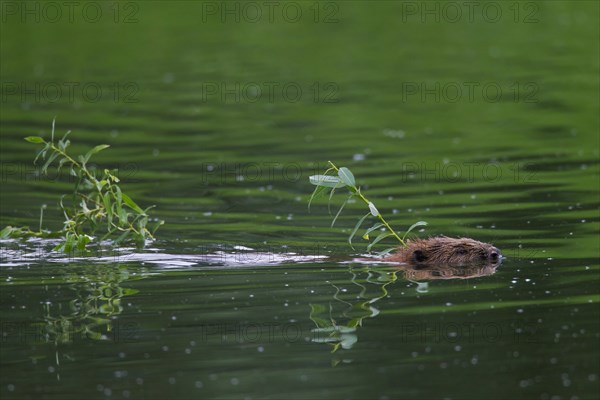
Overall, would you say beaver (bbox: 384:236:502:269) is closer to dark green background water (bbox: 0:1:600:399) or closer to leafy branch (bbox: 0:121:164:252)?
dark green background water (bbox: 0:1:600:399)

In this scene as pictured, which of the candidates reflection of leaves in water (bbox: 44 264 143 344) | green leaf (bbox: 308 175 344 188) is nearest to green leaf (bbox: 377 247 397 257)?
green leaf (bbox: 308 175 344 188)

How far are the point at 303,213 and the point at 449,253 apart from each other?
299 centimetres

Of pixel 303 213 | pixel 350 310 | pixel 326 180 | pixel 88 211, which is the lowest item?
pixel 350 310

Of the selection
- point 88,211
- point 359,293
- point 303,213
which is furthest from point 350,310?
point 303,213

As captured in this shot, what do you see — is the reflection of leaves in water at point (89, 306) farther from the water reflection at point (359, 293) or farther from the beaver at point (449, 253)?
the beaver at point (449, 253)

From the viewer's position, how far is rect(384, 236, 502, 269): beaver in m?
10.5

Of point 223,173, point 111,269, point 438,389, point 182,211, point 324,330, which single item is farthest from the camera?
point 223,173

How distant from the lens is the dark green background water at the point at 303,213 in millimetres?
7852

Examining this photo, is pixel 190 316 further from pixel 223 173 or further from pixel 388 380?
pixel 223 173

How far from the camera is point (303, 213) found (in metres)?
13.2

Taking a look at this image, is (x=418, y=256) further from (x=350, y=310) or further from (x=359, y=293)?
(x=350, y=310)

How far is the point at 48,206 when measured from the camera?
13680mm

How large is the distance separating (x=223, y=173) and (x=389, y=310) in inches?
272

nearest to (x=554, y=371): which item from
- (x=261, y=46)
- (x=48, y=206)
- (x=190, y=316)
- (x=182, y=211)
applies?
(x=190, y=316)
